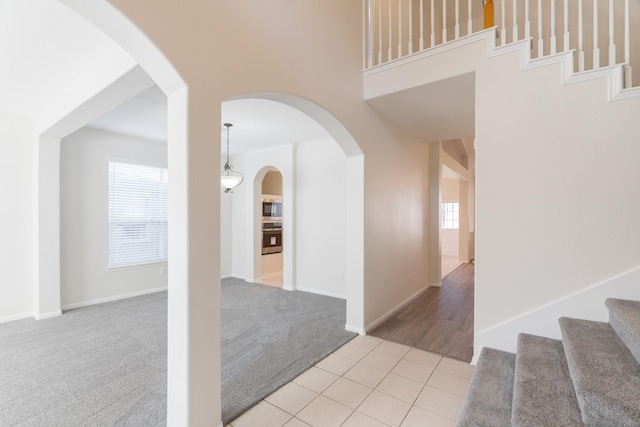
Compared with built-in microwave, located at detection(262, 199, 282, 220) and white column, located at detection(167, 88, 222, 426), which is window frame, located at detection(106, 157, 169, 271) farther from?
white column, located at detection(167, 88, 222, 426)

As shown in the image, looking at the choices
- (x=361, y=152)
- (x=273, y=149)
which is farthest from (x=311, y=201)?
(x=361, y=152)

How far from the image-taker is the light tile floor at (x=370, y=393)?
1934mm

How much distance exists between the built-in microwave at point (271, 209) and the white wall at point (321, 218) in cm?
164

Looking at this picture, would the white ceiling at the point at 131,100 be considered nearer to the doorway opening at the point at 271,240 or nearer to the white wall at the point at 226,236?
the white wall at the point at 226,236

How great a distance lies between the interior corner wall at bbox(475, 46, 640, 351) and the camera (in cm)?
208

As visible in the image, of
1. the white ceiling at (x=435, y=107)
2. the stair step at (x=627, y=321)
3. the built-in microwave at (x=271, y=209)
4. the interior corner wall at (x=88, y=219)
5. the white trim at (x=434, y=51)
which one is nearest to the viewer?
the stair step at (x=627, y=321)

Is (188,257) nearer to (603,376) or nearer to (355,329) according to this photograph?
(603,376)

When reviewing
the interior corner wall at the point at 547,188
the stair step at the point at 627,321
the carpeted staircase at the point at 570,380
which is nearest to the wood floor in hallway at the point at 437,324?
the interior corner wall at the point at 547,188

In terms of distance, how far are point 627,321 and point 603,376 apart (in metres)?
0.46

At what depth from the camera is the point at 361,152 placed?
3262mm

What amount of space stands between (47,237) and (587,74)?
6042 mm

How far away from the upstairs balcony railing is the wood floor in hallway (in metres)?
2.67

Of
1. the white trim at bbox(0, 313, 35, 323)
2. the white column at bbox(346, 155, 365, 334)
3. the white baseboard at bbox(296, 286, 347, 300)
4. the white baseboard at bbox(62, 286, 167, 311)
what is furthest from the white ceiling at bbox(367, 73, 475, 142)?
the white trim at bbox(0, 313, 35, 323)

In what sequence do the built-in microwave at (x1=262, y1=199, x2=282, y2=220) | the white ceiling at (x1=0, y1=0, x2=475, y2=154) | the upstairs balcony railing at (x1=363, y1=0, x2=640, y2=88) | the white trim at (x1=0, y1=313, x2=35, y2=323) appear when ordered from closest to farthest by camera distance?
the white ceiling at (x1=0, y1=0, x2=475, y2=154) → the upstairs balcony railing at (x1=363, y1=0, x2=640, y2=88) → the white trim at (x1=0, y1=313, x2=35, y2=323) → the built-in microwave at (x1=262, y1=199, x2=282, y2=220)
